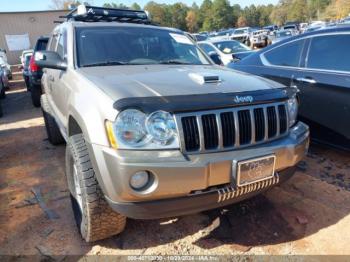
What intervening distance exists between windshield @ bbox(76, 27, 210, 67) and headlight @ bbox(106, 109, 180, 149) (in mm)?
1302

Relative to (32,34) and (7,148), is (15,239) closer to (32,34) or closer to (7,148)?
(7,148)

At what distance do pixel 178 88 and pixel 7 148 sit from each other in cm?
432

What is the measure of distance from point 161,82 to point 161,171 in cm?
83

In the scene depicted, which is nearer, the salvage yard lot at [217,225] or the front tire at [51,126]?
the salvage yard lot at [217,225]

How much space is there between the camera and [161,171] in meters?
2.13

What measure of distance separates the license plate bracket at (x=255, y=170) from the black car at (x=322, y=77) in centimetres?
183

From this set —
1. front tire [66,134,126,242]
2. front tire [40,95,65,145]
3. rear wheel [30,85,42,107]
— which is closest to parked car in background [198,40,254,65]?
rear wheel [30,85,42,107]

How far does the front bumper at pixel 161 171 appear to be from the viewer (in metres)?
2.12

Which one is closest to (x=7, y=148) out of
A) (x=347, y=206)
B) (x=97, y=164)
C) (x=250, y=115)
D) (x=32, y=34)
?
(x=97, y=164)

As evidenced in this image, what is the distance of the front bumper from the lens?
212cm

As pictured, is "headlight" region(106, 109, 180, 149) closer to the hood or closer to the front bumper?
the front bumper

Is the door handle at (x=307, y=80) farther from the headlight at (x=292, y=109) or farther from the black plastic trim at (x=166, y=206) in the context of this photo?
the black plastic trim at (x=166, y=206)

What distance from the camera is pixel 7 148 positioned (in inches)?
225

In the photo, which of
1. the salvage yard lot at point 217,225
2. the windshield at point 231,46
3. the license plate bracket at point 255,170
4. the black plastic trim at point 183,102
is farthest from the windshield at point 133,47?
the windshield at point 231,46
